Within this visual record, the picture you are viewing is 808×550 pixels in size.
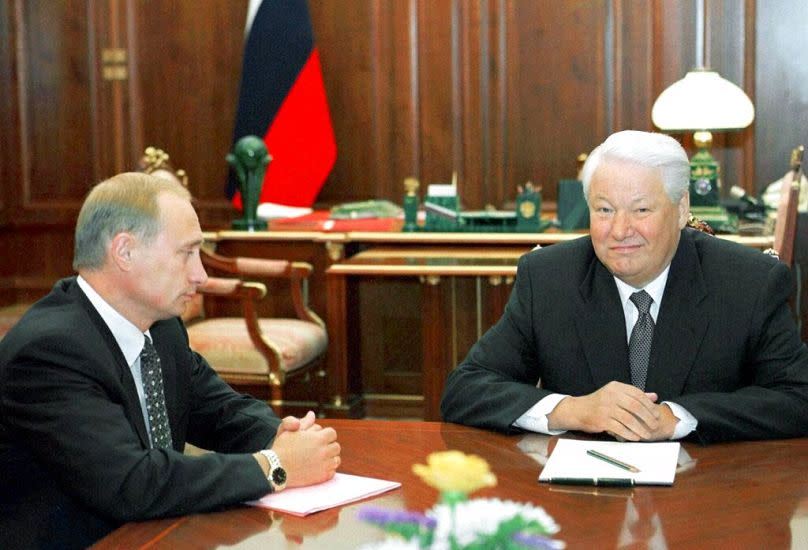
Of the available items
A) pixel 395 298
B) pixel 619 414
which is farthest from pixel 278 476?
pixel 395 298

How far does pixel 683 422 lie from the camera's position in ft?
7.97

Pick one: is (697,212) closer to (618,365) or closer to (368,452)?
(618,365)

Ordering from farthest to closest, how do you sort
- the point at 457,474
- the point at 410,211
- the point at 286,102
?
the point at 286,102, the point at 410,211, the point at 457,474

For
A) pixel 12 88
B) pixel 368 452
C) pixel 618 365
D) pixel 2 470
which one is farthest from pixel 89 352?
pixel 12 88

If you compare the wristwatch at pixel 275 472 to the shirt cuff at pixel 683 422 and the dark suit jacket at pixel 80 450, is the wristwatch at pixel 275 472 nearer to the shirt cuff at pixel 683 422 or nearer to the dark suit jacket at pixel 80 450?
the dark suit jacket at pixel 80 450

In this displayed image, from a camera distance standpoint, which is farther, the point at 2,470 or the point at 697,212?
the point at 697,212

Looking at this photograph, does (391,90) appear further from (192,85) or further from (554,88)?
(192,85)

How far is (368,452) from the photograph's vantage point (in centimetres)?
235

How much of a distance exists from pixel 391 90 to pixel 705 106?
1747 mm

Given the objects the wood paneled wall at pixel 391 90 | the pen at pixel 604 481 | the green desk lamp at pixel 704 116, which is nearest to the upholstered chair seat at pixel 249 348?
the wood paneled wall at pixel 391 90

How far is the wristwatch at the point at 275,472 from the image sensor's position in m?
2.11

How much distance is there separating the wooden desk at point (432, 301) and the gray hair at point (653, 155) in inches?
87.3

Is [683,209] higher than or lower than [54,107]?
lower

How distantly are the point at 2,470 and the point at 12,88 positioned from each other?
17.1 ft
